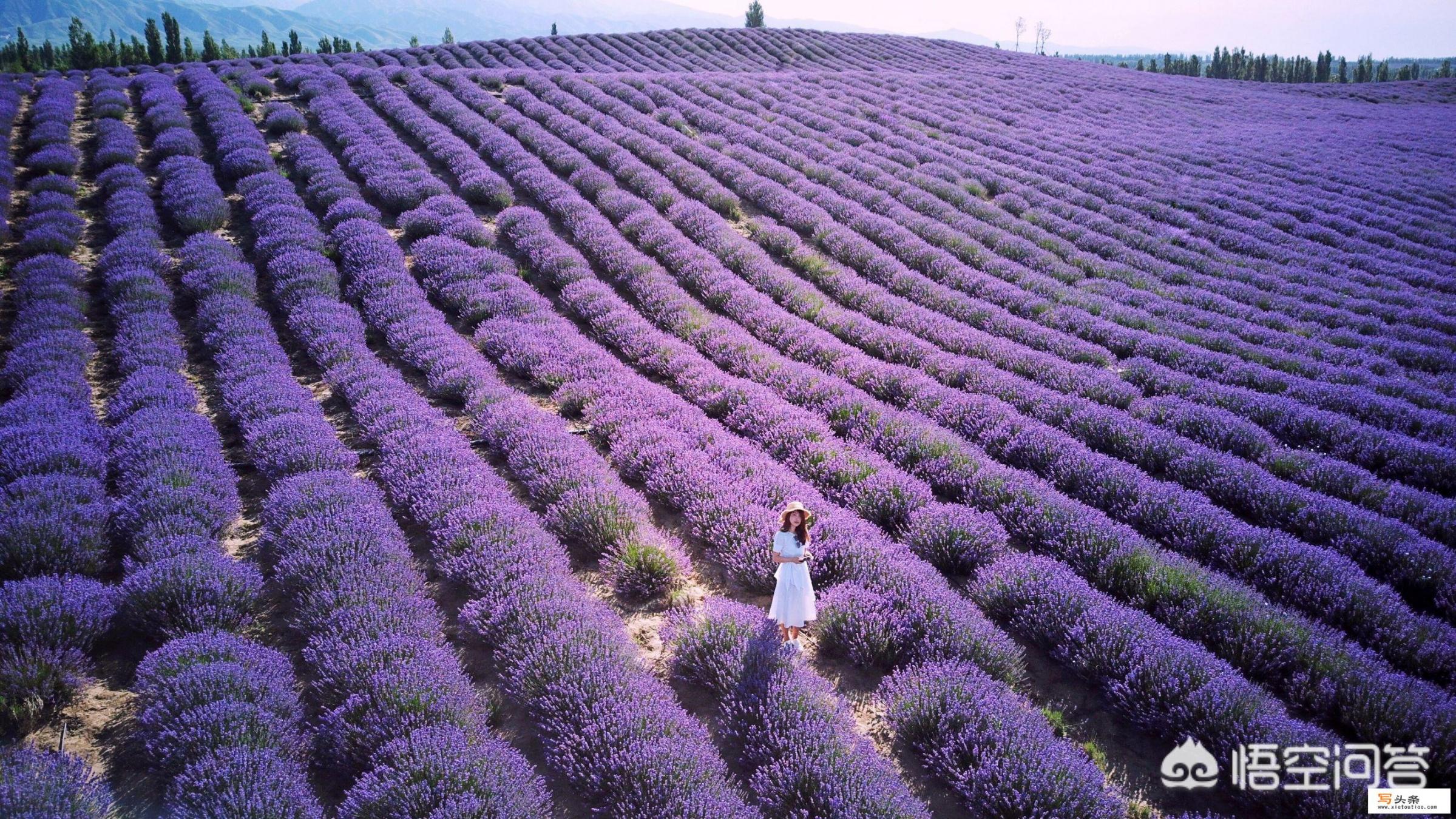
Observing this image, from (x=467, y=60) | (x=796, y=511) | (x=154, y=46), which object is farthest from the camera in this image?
(x=154, y=46)

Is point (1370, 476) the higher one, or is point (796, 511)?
point (796, 511)

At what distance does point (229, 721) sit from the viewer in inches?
132

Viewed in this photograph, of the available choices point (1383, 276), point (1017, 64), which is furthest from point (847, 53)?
point (1383, 276)

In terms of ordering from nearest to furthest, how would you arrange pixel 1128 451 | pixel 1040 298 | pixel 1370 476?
pixel 1370 476 < pixel 1128 451 < pixel 1040 298

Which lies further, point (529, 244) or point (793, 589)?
point (529, 244)

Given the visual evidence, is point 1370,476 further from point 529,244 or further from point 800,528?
point 529,244

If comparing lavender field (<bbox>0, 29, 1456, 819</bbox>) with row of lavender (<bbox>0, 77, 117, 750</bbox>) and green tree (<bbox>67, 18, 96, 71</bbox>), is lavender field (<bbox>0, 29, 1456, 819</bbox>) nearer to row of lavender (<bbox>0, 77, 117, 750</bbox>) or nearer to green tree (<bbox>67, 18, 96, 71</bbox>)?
row of lavender (<bbox>0, 77, 117, 750</bbox>)

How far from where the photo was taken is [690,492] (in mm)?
5445

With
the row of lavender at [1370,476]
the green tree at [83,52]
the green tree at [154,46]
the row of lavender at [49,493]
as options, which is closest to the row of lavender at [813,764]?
the row of lavender at [49,493]

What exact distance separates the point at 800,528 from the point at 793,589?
14.3 inches

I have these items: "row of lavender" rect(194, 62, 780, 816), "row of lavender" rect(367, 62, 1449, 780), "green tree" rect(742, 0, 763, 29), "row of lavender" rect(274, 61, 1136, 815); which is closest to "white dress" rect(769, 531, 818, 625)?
"row of lavender" rect(274, 61, 1136, 815)

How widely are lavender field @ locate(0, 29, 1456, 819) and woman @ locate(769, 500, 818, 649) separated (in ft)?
0.71

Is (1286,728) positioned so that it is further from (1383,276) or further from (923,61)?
(923,61)

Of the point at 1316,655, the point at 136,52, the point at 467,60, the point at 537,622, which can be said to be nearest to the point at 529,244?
the point at 537,622
